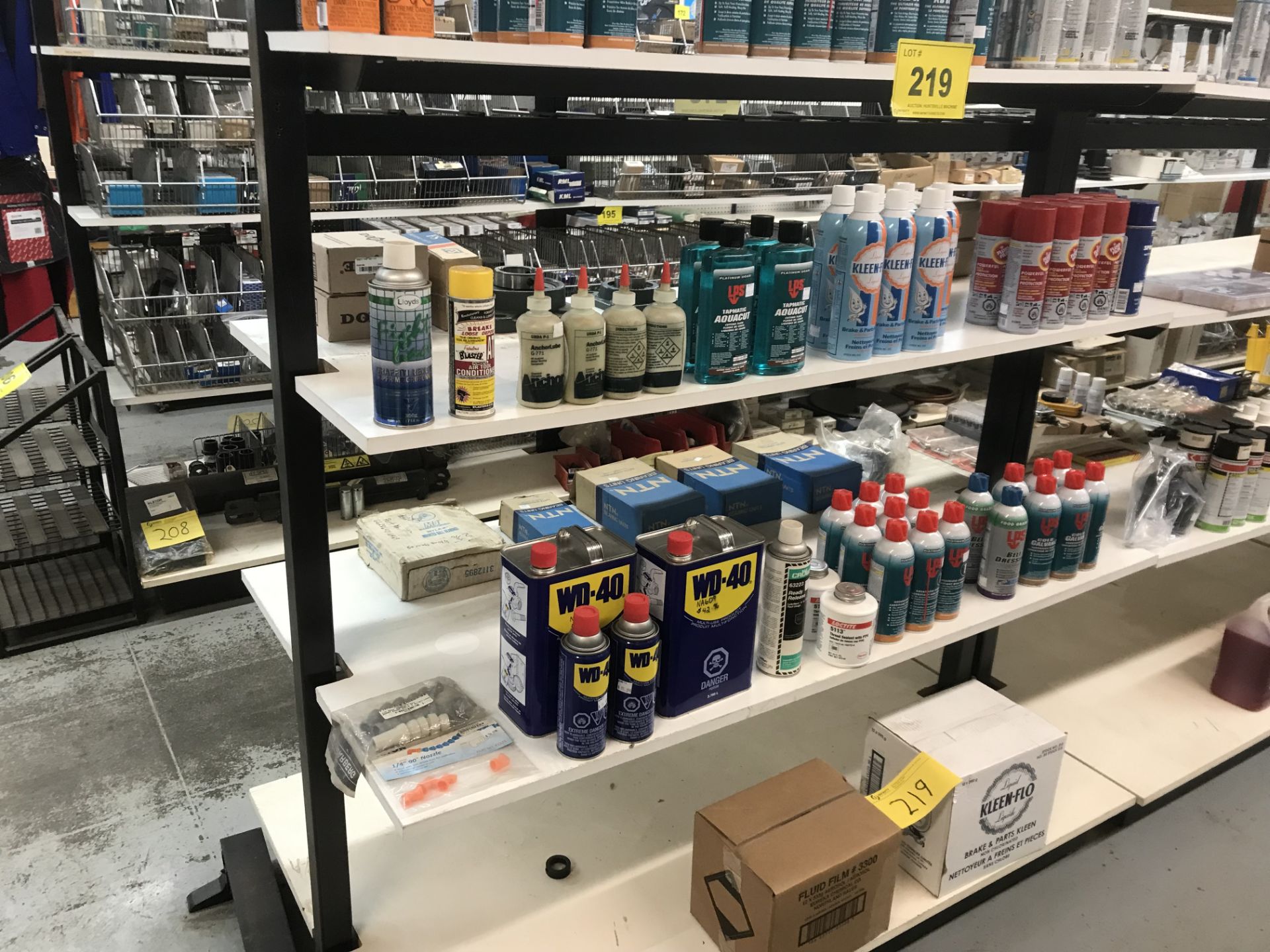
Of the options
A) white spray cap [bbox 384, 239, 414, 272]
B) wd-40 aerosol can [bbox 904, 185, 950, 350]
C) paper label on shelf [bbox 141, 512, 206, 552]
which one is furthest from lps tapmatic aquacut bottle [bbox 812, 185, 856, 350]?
paper label on shelf [bbox 141, 512, 206, 552]

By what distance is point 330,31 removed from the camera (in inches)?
45.4

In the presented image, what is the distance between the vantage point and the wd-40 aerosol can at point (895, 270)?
1786mm

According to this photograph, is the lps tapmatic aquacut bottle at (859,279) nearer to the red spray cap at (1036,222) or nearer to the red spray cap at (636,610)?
the red spray cap at (1036,222)

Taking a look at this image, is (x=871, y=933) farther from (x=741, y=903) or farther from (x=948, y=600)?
(x=948, y=600)

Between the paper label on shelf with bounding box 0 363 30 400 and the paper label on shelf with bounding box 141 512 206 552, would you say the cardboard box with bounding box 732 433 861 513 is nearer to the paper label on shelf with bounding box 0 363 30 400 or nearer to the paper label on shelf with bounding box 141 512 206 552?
the paper label on shelf with bounding box 141 512 206 552

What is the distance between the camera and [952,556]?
6.42 ft

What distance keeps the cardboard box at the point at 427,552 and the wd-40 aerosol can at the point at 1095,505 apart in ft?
4.17

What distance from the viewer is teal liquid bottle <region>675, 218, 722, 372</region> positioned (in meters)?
1.66

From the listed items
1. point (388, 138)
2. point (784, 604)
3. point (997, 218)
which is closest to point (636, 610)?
point (784, 604)

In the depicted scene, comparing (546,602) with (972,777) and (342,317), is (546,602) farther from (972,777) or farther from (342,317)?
(972,777)

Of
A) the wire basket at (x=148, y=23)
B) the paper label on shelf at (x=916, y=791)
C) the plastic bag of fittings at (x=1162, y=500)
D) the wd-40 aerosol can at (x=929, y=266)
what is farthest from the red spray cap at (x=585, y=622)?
the wire basket at (x=148, y=23)

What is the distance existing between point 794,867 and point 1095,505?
1.07 m

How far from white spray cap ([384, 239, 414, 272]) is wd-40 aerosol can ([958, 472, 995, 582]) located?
4.13 ft

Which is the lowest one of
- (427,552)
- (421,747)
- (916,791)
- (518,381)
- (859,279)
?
(916,791)
